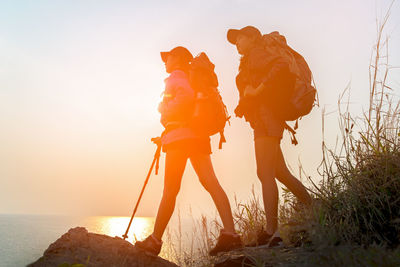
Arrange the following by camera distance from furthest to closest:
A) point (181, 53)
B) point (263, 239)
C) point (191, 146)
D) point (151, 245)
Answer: point (181, 53), point (191, 146), point (151, 245), point (263, 239)

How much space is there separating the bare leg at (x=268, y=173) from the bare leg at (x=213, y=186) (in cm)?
49

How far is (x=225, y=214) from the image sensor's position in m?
3.54

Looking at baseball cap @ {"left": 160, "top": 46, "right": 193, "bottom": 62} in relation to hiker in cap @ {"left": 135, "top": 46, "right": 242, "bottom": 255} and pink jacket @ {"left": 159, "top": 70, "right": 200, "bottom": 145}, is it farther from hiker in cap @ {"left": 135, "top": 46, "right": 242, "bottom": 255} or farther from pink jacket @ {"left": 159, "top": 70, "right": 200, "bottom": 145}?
pink jacket @ {"left": 159, "top": 70, "right": 200, "bottom": 145}

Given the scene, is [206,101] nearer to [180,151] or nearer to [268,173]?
[180,151]

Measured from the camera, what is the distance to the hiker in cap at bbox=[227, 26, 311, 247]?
321 centimetres

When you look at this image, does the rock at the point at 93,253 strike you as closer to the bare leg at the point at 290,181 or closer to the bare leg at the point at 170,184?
the bare leg at the point at 170,184

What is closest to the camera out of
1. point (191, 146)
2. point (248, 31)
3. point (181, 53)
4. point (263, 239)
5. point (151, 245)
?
point (263, 239)

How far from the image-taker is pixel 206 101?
3723 millimetres

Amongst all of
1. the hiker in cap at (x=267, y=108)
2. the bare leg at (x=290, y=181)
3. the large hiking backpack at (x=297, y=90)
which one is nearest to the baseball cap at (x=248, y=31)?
the hiker in cap at (x=267, y=108)


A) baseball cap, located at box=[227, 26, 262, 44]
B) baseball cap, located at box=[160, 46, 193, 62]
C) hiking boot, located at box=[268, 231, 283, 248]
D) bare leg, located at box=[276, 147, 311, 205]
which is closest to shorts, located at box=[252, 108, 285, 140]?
bare leg, located at box=[276, 147, 311, 205]

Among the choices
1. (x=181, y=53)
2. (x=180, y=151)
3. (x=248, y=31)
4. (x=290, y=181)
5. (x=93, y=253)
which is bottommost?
(x=93, y=253)

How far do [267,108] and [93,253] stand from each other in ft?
7.47

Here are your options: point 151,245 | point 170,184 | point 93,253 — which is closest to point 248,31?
point 170,184

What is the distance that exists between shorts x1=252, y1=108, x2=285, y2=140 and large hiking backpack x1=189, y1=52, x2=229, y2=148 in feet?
1.73
